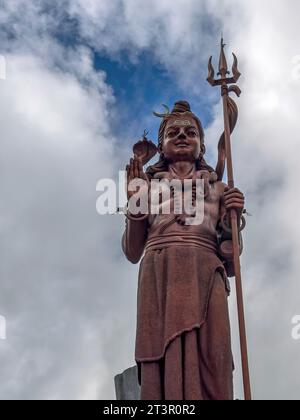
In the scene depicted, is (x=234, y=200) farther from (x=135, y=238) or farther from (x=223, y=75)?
(x=223, y=75)

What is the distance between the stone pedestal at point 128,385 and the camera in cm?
945

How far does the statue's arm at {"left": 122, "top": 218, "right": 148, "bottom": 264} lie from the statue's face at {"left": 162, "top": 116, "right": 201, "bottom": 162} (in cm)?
113

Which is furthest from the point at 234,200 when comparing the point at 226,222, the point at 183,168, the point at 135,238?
the point at 135,238

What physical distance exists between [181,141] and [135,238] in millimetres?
1515

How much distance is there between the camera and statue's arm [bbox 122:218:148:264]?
9227 mm

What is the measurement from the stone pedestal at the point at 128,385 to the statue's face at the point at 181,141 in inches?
112

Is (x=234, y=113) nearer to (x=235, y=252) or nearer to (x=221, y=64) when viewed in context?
(x=221, y=64)

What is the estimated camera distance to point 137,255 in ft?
30.9

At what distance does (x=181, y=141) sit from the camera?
986cm

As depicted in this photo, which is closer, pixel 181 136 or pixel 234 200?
pixel 234 200

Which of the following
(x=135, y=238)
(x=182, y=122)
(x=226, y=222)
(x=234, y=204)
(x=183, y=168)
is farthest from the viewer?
(x=182, y=122)
